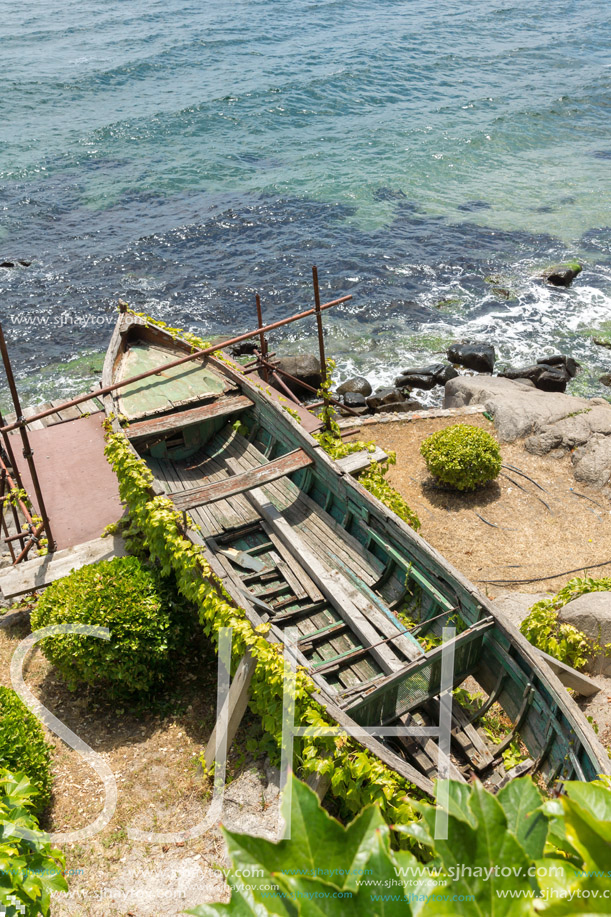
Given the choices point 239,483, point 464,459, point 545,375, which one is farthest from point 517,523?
point 545,375

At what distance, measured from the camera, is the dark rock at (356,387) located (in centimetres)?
1914

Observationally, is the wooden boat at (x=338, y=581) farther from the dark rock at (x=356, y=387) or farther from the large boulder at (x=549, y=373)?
the large boulder at (x=549, y=373)

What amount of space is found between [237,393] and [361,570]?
14.9 feet

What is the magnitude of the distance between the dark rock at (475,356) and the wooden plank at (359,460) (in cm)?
951

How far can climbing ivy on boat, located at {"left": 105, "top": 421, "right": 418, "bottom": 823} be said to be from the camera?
6211 mm

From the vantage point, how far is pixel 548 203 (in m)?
29.4

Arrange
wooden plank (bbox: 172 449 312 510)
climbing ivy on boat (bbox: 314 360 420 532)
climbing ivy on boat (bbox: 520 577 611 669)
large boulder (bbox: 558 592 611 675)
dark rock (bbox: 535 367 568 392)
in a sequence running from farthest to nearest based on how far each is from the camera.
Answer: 1. dark rock (bbox: 535 367 568 392)
2. climbing ivy on boat (bbox: 314 360 420 532)
3. wooden plank (bbox: 172 449 312 510)
4. large boulder (bbox: 558 592 611 675)
5. climbing ivy on boat (bbox: 520 577 611 669)

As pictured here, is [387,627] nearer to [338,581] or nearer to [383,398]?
[338,581]

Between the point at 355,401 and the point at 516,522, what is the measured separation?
23.4ft

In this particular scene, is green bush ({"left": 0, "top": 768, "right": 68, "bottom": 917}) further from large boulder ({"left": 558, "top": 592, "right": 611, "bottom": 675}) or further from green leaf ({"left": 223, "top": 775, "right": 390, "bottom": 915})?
large boulder ({"left": 558, "top": 592, "right": 611, "bottom": 675})

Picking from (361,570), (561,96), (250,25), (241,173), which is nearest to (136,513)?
(361,570)

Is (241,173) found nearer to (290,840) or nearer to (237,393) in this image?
(237,393)

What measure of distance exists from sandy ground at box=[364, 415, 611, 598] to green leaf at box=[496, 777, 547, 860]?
31.0 feet

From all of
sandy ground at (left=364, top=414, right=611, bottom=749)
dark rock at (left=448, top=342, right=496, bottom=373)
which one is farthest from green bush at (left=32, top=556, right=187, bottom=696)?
dark rock at (left=448, top=342, right=496, bottom=373)
